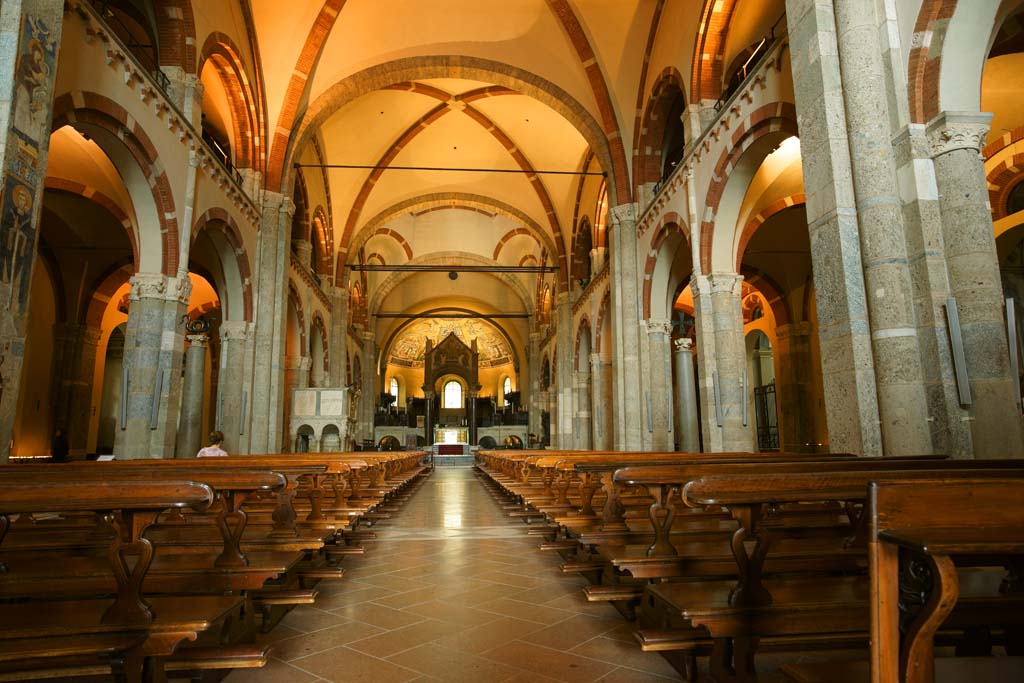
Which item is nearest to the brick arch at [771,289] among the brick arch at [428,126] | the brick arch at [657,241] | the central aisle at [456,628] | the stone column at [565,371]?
the brick arch at [657,241]

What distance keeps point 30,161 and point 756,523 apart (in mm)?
5588

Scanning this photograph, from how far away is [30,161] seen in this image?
4.75m

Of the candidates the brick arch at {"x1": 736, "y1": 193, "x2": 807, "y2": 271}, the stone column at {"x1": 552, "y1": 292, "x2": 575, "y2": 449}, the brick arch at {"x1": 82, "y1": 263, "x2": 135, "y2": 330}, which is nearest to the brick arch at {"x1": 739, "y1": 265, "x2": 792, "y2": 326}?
the brick arch at {"x1": 736, "y1": 193, "x2": 807, "y2": 271}

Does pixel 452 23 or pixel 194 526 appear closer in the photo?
pixel 194 526

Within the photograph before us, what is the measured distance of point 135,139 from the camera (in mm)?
7875

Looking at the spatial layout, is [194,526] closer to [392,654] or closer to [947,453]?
[392,654]

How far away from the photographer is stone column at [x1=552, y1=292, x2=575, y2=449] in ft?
69.1

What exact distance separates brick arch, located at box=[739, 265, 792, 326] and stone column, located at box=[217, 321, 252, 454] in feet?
38.6

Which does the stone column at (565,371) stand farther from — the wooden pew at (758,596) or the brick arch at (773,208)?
the wooden pew at (758,596)

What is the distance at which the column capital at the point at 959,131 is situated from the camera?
4.77 meters

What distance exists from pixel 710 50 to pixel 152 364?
9.66m

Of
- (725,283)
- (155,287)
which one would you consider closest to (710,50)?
(725,283)

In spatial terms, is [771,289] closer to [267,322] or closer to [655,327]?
[655,327]

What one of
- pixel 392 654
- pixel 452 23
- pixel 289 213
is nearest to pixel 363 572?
pixel 392 654
